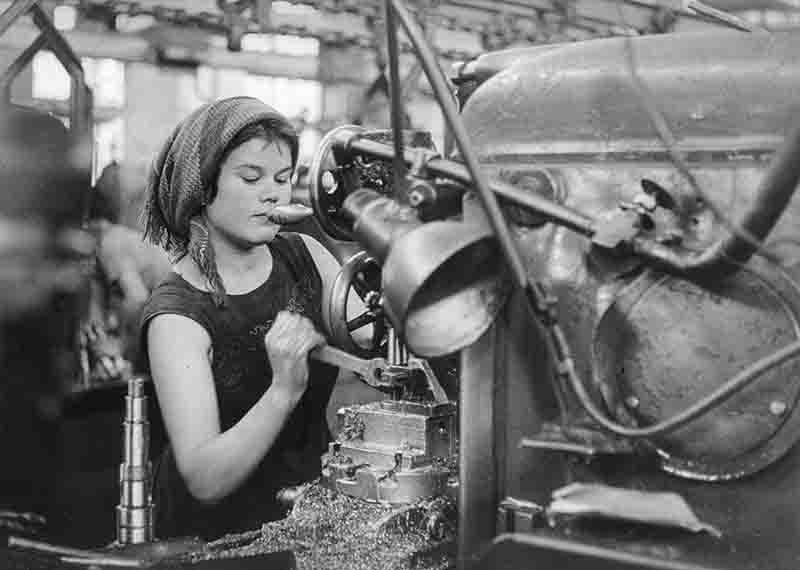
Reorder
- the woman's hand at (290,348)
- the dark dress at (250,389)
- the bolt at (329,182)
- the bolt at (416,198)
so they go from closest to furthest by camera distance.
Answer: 1. the bolt at (416,198)
2. the bolt at (329,182)
3. the woman's hand at (290,348)
4. the dark dress at (250,389)

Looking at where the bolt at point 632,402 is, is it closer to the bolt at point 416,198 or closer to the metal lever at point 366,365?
the bolt at point 416,198

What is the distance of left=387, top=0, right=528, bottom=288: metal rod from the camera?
3.03 feet

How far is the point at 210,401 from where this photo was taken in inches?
67.4

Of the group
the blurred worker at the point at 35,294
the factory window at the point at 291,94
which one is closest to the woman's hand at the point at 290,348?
the blurred worker at the point at 35,294

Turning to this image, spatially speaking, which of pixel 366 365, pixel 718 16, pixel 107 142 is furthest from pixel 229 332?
pixel 107 142

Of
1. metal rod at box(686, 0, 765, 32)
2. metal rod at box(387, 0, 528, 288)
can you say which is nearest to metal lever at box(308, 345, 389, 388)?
metal rod at box(387, 0, 528, 288)

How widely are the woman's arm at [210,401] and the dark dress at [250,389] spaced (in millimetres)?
43

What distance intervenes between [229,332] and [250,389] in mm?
120

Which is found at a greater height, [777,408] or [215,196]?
[215,196]

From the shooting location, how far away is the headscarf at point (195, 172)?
1813 mm

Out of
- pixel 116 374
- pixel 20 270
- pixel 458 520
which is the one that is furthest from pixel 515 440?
pixel 116 374

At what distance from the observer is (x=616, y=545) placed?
35.4 inches

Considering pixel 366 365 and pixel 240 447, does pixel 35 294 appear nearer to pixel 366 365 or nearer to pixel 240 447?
pixel 240 447

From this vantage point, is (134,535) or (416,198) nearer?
(416,198)
